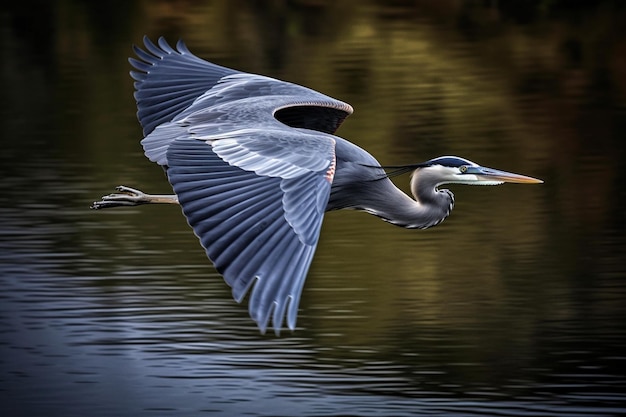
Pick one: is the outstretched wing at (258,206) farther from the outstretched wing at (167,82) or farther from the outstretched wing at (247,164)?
the outstretched wing at (167,82)

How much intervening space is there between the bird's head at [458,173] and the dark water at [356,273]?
9.02 feet

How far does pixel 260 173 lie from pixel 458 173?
1624 mm

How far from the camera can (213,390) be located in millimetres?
10203

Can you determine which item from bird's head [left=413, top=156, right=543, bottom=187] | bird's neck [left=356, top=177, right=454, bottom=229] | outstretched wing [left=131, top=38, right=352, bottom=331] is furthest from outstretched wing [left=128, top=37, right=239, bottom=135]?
bird's head [left=413, top=156, right=543, bottom=187]

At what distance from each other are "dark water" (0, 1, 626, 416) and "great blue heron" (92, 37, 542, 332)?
266 cm

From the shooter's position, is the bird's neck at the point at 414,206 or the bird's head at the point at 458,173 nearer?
the bird's head at the point at 458,173

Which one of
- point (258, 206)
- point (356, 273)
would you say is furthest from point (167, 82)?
point (356, 273)

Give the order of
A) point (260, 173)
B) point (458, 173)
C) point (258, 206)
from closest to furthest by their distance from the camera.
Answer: point (258, 206), point (260, 173), point (458, 173)

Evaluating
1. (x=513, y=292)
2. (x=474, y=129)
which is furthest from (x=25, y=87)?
(x=513, y=292)

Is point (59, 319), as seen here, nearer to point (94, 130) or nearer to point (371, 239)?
point (371, 239)

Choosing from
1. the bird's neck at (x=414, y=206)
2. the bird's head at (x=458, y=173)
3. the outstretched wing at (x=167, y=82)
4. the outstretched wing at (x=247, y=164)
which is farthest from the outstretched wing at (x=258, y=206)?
the outstretched wing at (x=167, y=82)

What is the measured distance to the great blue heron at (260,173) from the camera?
220 inches

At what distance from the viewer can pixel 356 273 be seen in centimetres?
1213

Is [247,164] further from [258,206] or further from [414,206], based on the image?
[414,206]
